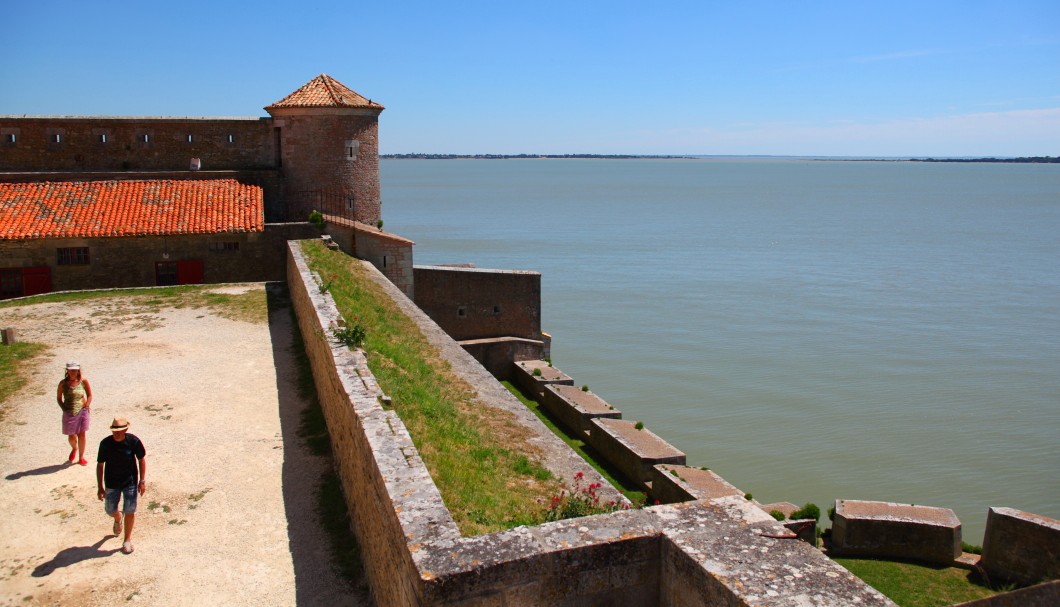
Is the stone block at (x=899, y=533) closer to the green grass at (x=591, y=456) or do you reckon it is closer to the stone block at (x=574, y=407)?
the green grass at (x=591, y=456)

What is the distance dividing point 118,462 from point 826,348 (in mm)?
26742

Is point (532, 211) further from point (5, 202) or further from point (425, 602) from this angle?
point (425, 602)

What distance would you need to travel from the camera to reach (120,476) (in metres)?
6.91

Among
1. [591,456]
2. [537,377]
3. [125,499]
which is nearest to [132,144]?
[537,377]

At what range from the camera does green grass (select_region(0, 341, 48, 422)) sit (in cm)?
1087

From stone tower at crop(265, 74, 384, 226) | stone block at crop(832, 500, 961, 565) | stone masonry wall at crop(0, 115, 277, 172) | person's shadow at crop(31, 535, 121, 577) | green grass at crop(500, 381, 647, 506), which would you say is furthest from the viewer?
stone tower at crop(265, 74, 384, 226)

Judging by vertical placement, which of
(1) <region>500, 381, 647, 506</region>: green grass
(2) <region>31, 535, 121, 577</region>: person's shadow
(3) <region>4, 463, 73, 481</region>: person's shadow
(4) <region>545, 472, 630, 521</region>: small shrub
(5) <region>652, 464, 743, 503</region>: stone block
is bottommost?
(1) <region>500, 381, 647, 506</region>: green grass

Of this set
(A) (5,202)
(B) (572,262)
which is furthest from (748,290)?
(A) (5,202)

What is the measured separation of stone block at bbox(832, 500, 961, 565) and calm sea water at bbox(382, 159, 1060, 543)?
447cm

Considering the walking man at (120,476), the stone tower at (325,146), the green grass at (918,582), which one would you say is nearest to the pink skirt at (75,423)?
the walking man at (120,476)

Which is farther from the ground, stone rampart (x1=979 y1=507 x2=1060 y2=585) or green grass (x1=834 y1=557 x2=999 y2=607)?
stone rampart (x1=979 y1=507 x2=1060 y2=585)

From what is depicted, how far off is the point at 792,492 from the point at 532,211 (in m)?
74.7

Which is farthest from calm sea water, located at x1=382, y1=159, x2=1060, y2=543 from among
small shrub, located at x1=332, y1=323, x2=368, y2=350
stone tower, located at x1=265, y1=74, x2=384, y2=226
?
small shrub, located at x1=332, y1=323, x2=368, y2=350

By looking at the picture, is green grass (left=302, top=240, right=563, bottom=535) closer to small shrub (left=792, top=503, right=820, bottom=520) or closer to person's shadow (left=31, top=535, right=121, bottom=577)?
person's shadow (left=31, top=535, right=121, bottom=577)
